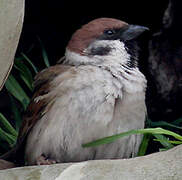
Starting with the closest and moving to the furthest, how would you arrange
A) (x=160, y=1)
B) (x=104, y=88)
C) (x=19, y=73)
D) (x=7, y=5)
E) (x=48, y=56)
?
(x=7, y=5) → (x=104, y=88) → (x=160, y=1) → (x=19, y=73) → (x=48, y=56)

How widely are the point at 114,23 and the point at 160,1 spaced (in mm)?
849

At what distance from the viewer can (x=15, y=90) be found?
4.27 m

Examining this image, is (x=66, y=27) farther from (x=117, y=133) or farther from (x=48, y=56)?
(x=117, y=133)

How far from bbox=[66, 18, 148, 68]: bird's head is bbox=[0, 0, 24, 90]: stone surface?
2.51 ft

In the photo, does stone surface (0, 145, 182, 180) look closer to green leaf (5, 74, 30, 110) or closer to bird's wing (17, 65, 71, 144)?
bird's wing (17, 65, 71, 144)

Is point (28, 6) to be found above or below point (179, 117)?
above

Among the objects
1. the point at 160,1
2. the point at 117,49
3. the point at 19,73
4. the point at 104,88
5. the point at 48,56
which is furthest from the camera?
the point at 48,56

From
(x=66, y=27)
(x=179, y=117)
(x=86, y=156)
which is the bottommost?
(x=179, y=117)

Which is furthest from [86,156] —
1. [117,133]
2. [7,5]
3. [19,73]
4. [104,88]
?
[19,73]

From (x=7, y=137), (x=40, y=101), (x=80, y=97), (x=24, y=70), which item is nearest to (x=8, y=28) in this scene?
(x=80, y=97)

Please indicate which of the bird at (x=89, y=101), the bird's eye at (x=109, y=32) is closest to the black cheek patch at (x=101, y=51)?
the bird at (x=89, y=101)

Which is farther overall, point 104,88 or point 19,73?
point 19,73

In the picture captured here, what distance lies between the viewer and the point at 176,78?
13.4ft

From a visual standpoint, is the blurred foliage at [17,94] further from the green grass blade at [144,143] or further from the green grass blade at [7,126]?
the green grass blade at [144,143]
